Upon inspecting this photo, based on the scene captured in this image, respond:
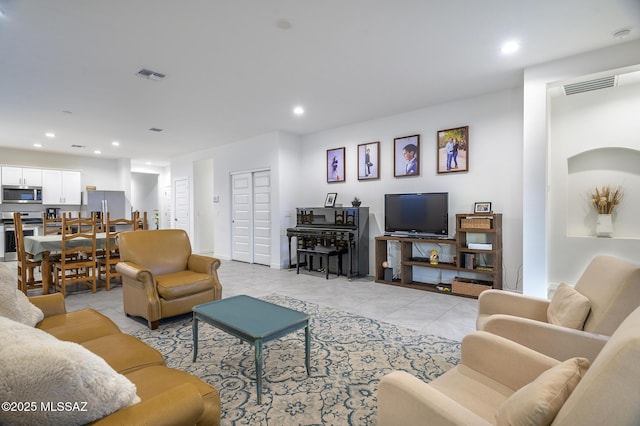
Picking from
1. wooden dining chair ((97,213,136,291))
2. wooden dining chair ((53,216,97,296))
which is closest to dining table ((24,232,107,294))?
wooden dining chair ((53,216,97,296))

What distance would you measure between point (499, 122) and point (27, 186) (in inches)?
402

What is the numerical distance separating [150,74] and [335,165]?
3.43 m

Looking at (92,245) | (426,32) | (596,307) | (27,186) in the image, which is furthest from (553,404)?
(27,186)

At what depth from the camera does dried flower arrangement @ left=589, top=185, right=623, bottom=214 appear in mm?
4113

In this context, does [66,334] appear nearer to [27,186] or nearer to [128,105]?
[128,105]

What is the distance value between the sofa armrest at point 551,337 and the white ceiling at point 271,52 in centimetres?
234

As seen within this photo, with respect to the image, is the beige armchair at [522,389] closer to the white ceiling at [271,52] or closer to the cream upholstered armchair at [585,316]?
the cream upholstered armchair at [585,316]

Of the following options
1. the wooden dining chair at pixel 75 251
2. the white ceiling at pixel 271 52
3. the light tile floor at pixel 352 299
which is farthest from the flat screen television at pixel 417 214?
the wooden dining chair at pixel 75 251

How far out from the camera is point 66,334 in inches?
76.5

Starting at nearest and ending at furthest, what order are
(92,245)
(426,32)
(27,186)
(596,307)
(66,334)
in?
1. (596,307)
2. (66,334)
3. (426,32)
4. (92,245)
5. (27,186)

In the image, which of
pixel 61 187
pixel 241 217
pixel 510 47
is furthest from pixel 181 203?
pixel 510 47

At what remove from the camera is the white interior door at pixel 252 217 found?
22.2 feet

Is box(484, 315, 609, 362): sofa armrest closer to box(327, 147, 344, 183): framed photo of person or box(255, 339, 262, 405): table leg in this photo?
box(255, 339, 262, 405): table leg

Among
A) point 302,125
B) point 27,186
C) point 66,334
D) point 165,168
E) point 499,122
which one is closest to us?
point 66,334
